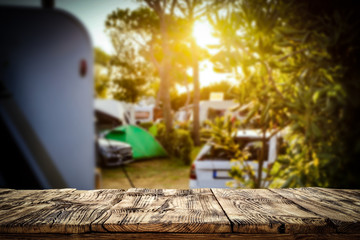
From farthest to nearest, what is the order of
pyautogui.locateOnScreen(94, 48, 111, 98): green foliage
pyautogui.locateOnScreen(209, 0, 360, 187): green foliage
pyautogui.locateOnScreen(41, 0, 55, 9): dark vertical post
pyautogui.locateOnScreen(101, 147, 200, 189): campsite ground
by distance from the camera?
pyautogui.locateOnScreen(101, 147, 200, 189): campsite ground, pyautogui.locateOnScreen(209, 0, 360, 187): green foliage, pyautogui.locateOnScreen(94, 48, 111, 98): green foliage, pyautogui.locateOnScreen(41, 0, 55, 9): dark vertical post

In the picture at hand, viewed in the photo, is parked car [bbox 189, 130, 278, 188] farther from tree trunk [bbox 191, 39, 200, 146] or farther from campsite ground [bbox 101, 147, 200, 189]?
tree trunk [bbox 191, 39, 200, 146]

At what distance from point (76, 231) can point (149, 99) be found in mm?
4778

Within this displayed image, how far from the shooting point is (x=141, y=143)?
570 cm

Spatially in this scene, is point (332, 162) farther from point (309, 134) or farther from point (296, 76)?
point (296, 76)

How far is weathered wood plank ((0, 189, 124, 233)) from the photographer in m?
0.52

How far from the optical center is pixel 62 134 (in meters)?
1.77

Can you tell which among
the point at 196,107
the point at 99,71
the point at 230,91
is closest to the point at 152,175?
the point at 196,107

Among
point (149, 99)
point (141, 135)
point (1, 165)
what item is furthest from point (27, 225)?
point (141, 135)

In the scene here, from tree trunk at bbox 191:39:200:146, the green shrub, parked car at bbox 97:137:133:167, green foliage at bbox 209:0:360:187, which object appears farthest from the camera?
tree trunk at bbox 191:39:200:146

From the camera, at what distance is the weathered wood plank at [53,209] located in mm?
519

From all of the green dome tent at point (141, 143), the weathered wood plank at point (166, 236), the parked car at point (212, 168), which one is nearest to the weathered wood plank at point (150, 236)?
the weathered wood plank at point (166, 236)

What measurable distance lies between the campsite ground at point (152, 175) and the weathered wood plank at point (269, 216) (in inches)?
153

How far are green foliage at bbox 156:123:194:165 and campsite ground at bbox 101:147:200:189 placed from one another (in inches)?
4.7

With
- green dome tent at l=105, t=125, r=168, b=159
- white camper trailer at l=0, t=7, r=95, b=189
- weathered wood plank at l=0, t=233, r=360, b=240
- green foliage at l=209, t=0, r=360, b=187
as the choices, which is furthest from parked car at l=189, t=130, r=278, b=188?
weathered wood plank at l=0, t=233, r=360, b=240
